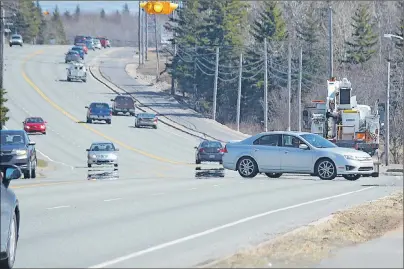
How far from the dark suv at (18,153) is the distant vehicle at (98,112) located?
142 ft

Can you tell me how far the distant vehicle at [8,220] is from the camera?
11.8m

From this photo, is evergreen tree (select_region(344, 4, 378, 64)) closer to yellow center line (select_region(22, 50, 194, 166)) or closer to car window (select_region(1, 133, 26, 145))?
yellow center line (select_region(22, 50, 194, 166))

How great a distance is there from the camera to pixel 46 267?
1235cm

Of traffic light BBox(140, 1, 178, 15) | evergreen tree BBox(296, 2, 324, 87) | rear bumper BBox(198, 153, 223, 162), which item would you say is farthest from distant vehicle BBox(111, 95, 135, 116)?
traffic light BBox(140, 1, 178, 15)

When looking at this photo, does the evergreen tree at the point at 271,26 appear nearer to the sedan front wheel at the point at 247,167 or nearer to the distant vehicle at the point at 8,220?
the sedan front wheel at the point at 247,167

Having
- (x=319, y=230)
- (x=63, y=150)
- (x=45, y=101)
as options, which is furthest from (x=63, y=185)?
(x=45, y=101)

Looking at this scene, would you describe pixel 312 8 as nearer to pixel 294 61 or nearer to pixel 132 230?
pixel 294 61

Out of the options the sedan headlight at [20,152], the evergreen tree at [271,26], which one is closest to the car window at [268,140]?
the sedan headlight at [20,152]

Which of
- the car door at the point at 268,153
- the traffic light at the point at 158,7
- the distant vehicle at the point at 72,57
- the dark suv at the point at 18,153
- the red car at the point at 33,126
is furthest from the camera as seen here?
the distant vehicle at the point at 72,57

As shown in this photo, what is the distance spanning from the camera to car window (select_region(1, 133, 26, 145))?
34.8 meters

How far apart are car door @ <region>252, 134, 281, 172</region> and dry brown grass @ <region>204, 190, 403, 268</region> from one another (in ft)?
34.9

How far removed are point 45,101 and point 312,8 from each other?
32216 mm

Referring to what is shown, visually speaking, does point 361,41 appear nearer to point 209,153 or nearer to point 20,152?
point 209,153

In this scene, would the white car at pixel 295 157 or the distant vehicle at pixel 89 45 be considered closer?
the white car at pixel 295 157
